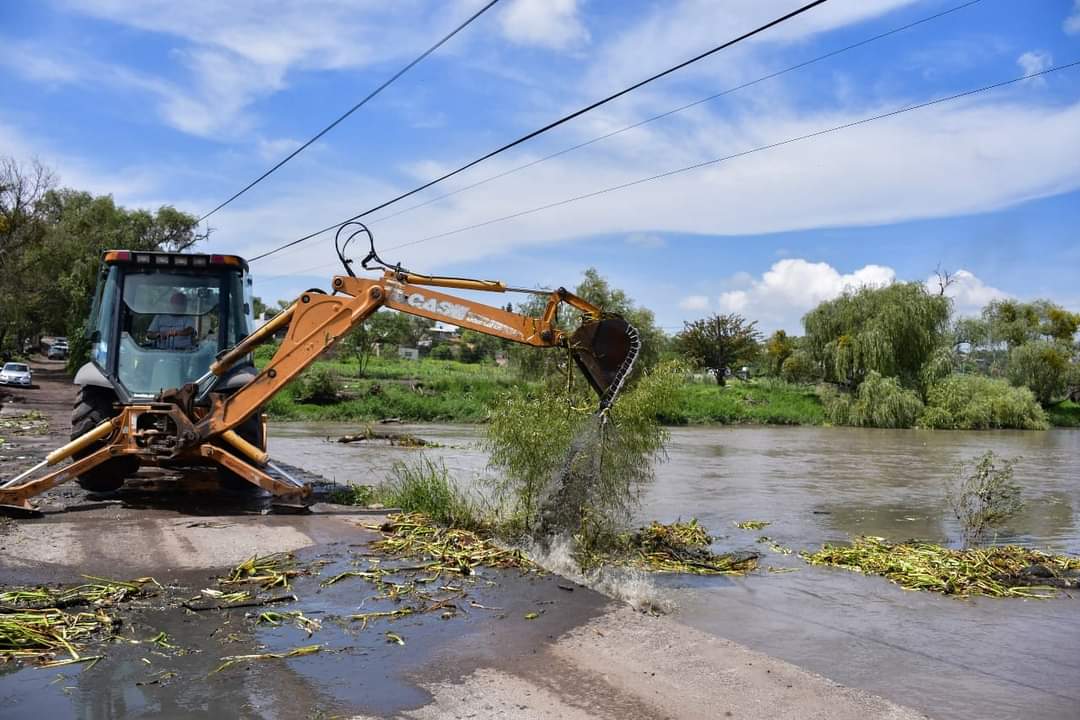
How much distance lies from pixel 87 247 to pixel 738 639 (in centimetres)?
4828

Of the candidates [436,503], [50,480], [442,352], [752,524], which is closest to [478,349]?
[442,352]

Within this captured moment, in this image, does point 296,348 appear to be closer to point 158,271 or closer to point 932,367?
point 158,271

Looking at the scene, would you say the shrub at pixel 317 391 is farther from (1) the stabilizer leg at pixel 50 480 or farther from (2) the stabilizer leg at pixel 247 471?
(2) the stabilizer leg at pixel 247 471

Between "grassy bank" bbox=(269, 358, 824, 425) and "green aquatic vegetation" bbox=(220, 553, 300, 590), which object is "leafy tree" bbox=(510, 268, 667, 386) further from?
"green aquatic vegetation" bbox=(220, 553, 300, 590)

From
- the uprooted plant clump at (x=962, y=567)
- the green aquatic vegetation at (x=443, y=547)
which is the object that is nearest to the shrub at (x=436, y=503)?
the green aquatic vegetation at (x=443, y=547)

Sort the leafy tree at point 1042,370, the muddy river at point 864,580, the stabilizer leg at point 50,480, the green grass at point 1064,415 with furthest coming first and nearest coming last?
the leafy tree at point 1042,370 → the green grass at point 1064,415 → the stabilizer leg at point 50,480 → the muddy river at point 864,580

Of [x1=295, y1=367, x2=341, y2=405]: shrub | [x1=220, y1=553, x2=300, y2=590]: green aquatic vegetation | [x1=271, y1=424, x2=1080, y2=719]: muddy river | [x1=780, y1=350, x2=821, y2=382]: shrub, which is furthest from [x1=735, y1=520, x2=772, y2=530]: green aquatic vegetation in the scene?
[x1=780, y1=350, x2=821, y2=382]: shrub

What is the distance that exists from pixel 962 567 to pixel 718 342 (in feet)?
206

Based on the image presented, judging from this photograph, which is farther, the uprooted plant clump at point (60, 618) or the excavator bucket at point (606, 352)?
the excavator bucket at point (606, 352)

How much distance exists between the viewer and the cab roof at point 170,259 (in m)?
11.6

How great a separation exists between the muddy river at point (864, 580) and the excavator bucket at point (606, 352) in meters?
2.30

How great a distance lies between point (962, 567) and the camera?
10.9m

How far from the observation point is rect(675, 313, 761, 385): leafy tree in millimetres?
72625

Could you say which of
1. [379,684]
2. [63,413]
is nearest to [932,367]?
[63,413]
